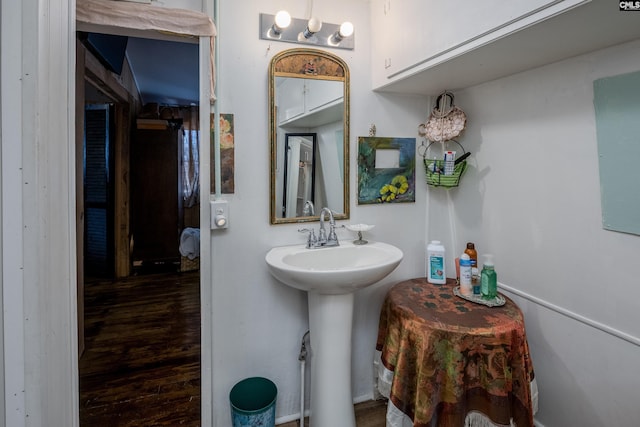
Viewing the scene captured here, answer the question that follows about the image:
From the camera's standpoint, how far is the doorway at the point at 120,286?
2021mm

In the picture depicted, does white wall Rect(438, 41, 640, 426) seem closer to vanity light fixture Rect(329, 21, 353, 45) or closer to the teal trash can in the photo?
vanity light fixture Rect(329, 21, 353, 45)

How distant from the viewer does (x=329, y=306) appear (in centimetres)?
143

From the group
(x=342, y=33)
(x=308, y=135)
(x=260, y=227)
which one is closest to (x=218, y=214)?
(x=260, y=227)

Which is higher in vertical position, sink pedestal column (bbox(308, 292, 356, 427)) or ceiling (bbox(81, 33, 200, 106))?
ceiling (bbox(81, 33, 200, 106))

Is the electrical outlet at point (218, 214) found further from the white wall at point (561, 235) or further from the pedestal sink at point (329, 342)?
the white wall at point (561, 235)

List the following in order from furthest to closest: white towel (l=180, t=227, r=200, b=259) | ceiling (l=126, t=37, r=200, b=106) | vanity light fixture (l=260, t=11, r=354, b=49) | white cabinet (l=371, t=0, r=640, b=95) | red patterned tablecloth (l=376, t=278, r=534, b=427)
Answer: white towel (l=180, t=227, r=200, b=259) < ceiling (l=126, t=37, r=200, b=106) < vanity light fixture (l=260, t=11, r=354, b=49) < red patterned tablecloth (l=376, t=278, r=534, b=427) < white cabinet (l=371, t=0, r=640, b=95)

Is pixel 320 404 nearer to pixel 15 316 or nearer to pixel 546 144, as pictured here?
pixel 15 316

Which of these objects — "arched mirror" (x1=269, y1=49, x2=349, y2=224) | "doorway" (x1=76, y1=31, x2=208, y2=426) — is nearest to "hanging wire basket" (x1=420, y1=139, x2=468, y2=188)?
"arched mirror" (x1=269, y1=49, x2=349, y2=224)

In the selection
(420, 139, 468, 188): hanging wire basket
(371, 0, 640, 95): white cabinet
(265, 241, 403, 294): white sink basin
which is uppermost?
(371, 0, 640, 95): white cabinet

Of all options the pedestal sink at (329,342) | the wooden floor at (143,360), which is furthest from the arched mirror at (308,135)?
the wooden floor at (143,360)

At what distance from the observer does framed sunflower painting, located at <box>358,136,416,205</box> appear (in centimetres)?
174

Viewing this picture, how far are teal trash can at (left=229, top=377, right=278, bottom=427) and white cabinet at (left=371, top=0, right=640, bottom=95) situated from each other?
1.61 m

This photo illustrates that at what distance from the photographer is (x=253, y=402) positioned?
1.58m

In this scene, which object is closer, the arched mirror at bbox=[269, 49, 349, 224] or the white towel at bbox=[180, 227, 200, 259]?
the arched mirror at bbox=[269, 49, 349, 224]
